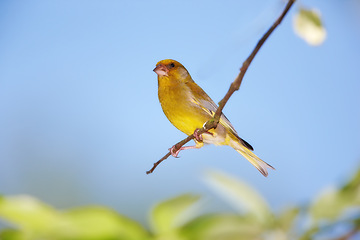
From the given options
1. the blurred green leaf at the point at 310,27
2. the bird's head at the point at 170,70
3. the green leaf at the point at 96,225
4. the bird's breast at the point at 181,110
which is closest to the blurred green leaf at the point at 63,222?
the green leaf at the point at 96,225

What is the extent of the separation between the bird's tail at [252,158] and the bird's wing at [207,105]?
0.14m

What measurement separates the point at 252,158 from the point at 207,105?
0.49m

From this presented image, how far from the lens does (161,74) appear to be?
276 centimetres

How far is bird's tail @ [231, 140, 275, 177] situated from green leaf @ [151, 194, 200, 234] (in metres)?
2.03

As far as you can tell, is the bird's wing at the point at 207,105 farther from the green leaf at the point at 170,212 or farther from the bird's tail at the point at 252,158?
the green leaf at the point at 170,212

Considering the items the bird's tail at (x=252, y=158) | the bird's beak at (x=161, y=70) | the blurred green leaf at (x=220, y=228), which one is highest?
the bird's beak at (x=161, y=70)

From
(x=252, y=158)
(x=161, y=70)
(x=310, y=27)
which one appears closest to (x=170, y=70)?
(x=161, y=70)

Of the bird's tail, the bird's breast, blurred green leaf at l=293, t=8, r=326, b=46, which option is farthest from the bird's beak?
blurred green leaf at l=293, t=8, r=326, b=46

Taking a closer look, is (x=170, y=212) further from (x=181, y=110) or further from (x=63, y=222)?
(x=181, y=110)

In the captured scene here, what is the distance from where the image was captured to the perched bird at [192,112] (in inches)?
99.6

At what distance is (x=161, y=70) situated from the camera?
2.79 m

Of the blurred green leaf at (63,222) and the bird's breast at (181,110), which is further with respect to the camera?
the bird's breast at (181,110)

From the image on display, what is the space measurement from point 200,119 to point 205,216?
220 cm

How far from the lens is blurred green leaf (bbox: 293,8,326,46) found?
0.82 meters
